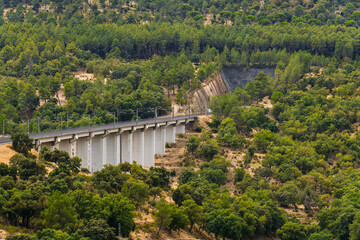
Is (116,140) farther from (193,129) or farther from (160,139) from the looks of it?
(193,129)

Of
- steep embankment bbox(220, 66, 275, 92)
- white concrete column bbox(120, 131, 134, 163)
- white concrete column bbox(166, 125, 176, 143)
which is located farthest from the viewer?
steep embankment bbox(220, 66, 275, 92)

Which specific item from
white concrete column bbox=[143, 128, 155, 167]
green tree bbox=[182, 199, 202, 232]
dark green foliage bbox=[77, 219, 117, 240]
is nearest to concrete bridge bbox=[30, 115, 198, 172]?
white concrete column bbox=[143, 128, 155, 167]

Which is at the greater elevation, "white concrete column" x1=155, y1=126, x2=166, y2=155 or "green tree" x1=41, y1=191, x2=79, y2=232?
"white concrete column" x1=155, y1=126, x2=166, y2=155

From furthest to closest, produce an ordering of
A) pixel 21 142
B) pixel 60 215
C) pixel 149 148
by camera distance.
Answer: pixel 149 148 < pixel 21 142 < pixel 60 215

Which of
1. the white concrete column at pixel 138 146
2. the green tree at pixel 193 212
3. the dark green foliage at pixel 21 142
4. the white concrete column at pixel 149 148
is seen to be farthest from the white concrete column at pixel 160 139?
the dark green foliage at pixel 21 142

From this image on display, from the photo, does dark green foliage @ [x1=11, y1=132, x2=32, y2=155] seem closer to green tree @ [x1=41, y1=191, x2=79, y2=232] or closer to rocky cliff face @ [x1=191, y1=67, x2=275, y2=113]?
green tree @ [x1=41, y1=191, x2=79, y2=232]

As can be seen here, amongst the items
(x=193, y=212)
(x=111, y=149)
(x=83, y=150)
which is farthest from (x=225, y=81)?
(x=193, y=212)

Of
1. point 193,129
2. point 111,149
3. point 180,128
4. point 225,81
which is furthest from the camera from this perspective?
point 225,81
